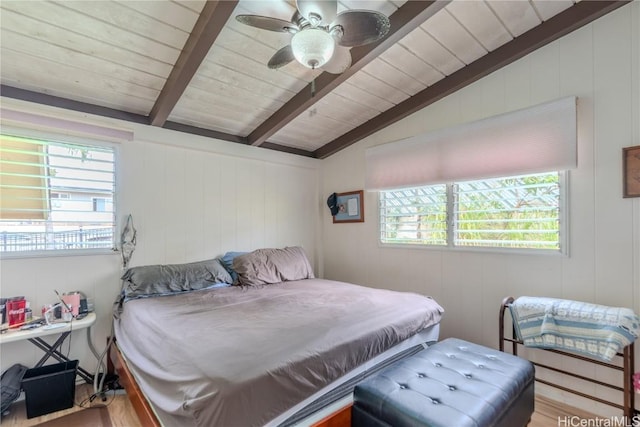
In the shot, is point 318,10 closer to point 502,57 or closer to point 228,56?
point 228,56

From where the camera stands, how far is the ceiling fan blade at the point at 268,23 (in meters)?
1.55

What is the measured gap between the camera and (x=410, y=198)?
10.6 feet

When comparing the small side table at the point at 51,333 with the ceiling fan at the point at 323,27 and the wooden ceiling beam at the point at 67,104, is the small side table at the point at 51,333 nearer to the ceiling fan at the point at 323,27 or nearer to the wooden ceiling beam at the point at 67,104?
the wooden ceiling beam at the point at 67,104

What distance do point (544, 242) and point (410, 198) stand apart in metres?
1.24

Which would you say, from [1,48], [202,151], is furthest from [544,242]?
[1,48]

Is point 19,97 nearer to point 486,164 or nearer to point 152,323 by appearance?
point 152,323

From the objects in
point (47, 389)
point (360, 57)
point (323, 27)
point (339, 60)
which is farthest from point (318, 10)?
point (47, 389)

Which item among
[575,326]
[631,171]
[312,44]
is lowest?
[575,326]

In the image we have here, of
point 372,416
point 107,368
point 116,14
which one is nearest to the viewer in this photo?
point 372,416

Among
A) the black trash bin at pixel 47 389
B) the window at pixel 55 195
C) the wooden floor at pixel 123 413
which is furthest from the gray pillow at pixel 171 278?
the wooden floor at pixel 123 413

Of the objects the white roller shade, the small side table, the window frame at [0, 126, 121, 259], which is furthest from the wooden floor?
the white roller shade

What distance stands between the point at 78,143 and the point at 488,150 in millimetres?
3438

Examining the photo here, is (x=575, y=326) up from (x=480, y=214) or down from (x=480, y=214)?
down

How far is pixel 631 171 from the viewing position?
194 centimetres
